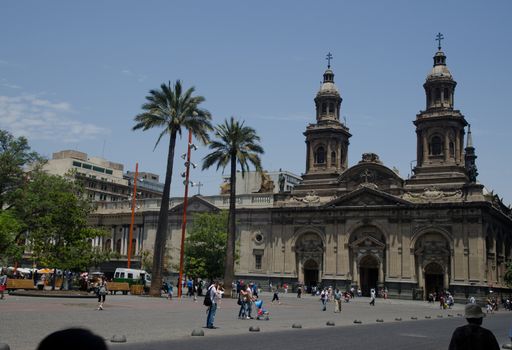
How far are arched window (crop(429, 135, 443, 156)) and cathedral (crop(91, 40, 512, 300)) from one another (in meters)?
0.12

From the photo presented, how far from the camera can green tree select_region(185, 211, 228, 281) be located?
204 ft

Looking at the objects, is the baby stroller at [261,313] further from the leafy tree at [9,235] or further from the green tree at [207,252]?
the green tree at [207,252]

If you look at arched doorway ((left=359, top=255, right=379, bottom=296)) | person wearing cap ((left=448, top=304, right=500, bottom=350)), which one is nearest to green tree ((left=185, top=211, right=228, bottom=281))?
arched doorway ((left=359, top=255, right=379, bottom=296))

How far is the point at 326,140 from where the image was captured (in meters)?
77.3

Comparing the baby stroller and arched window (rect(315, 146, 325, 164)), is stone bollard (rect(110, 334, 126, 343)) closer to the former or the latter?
the baby stroller

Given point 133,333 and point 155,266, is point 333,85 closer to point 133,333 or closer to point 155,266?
point 155,266

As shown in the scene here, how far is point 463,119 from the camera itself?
70812 mm

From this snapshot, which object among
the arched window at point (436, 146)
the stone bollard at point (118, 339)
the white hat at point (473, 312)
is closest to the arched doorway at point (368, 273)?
the arched window at point (436, 146)

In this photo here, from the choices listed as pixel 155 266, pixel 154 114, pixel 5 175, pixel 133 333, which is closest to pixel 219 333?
pixel 133 333

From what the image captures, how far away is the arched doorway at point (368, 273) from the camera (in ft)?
231

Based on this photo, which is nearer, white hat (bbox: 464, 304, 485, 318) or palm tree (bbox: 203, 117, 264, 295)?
white hat (bbox: 464, 304, 485, 318)

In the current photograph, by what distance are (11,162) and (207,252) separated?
2102 cm

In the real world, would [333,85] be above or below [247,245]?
above

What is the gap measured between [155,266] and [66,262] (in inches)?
248
